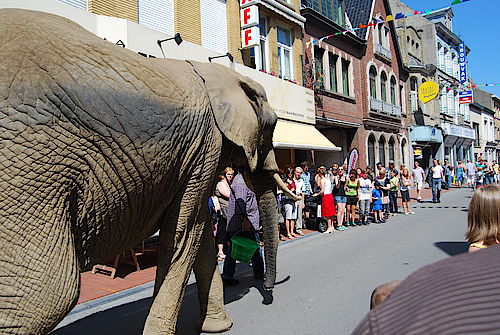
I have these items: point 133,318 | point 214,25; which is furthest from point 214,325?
point 214,25

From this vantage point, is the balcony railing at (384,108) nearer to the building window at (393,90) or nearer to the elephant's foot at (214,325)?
the building window at (393,90)

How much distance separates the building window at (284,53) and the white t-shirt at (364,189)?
5801 mm

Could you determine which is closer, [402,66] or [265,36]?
[265,36]

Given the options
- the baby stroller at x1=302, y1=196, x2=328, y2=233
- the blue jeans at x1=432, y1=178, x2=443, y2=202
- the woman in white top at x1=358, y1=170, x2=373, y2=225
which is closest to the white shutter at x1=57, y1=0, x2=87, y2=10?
the baby stroller at x1=302, y1=196, x2=328, y2=233

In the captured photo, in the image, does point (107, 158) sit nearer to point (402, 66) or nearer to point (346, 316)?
point (346, 316)

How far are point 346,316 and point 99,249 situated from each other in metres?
2.97

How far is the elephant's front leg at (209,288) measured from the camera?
4.00 metres

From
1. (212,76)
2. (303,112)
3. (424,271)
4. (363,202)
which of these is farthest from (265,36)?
(424,271)

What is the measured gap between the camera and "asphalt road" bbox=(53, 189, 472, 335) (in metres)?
4.32

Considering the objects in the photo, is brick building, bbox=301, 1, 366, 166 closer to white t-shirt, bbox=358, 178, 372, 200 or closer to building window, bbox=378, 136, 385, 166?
building window, bbox=378, 136, 385, 166

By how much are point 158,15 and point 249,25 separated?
11.5ft

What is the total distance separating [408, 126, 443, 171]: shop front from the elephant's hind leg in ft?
93.0

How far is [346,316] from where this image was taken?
4414 mm

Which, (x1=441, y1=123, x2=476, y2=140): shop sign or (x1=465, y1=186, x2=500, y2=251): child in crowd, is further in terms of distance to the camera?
(x1=441, y1=123, x2=476, y2=140): shop sign
